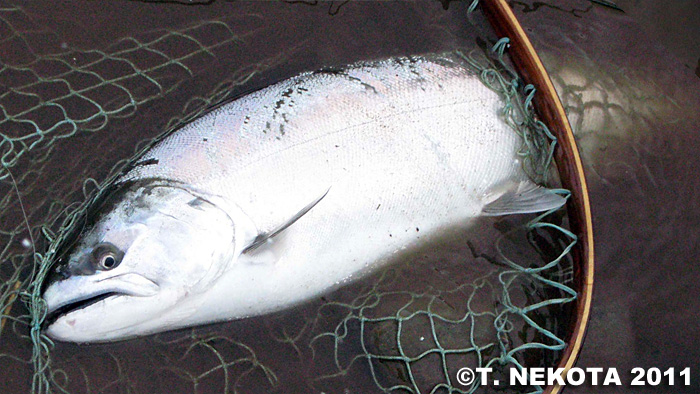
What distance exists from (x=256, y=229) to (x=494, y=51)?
129 cm

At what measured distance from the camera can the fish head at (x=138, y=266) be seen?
1.97 m

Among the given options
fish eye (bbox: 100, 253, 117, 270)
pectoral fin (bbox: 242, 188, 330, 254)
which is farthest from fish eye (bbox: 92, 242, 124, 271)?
pectoral fin (bbox: 242, 188, 330, 254)

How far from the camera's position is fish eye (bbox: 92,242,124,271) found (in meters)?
1.98

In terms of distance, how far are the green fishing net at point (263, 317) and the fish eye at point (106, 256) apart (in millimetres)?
266

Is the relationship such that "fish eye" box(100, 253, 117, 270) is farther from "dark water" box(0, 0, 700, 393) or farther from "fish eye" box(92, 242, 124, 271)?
"dark water" box(0, 0, 700, 393)

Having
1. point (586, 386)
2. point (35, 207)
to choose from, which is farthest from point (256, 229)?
point (586, 386)

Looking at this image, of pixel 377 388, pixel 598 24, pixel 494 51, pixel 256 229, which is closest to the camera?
pixel 256 229

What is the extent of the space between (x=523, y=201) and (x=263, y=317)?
1180 mm

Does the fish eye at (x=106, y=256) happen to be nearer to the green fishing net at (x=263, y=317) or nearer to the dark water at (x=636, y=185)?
the green fishing net at (x=263, y=317)

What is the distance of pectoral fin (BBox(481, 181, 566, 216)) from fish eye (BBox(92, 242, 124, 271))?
1.48m

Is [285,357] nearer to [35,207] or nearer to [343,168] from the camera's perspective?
[343,168]

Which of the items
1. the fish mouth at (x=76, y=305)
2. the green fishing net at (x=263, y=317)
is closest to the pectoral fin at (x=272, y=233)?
the green fishing net at (x=263, y=317)

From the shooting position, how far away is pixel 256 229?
2.12 m

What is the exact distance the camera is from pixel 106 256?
Result: 1981 millimetres
